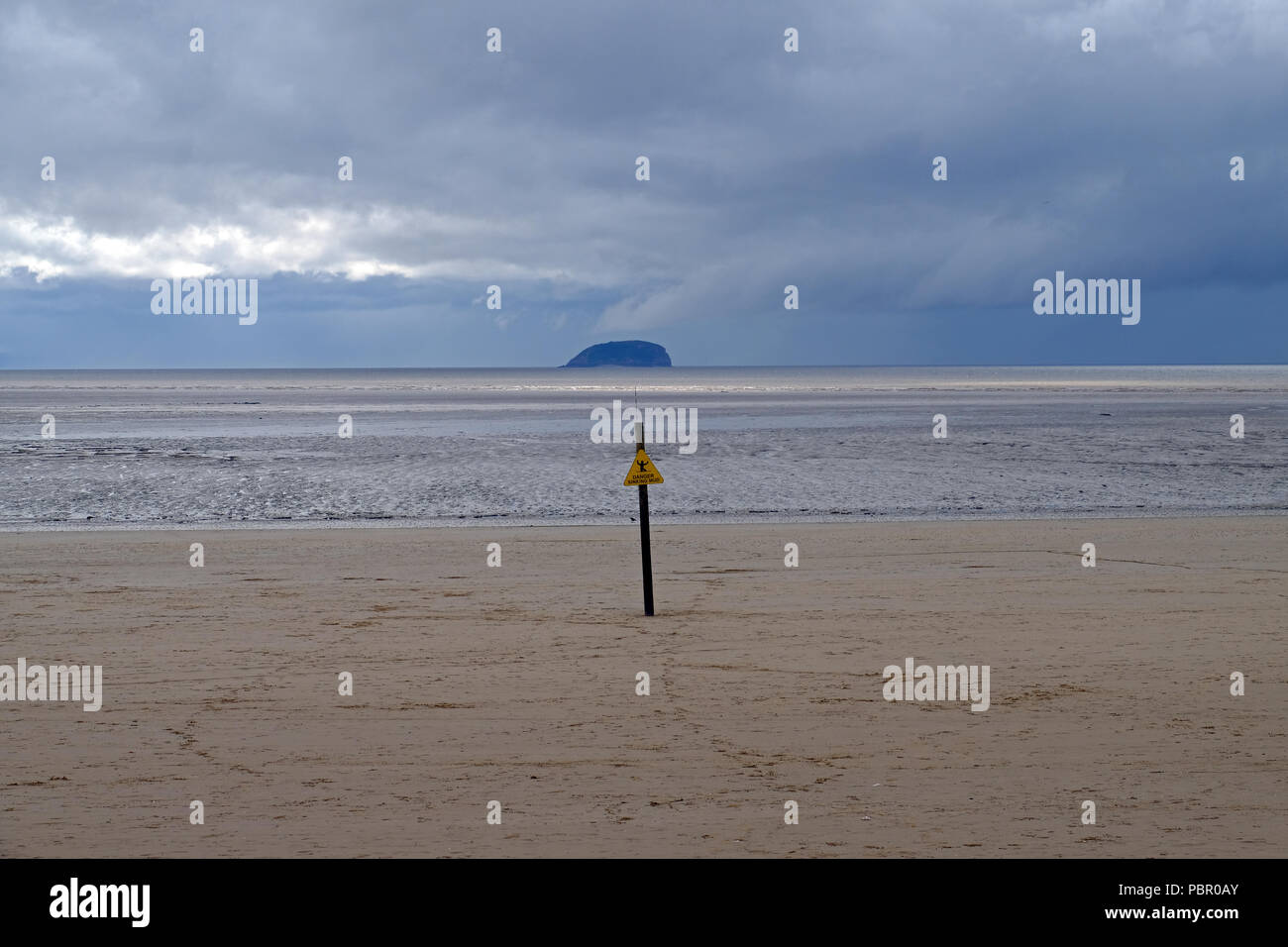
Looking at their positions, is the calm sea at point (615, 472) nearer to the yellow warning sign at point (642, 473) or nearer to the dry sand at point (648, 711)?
the dry sand at point (648, 711)

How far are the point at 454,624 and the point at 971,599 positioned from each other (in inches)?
243

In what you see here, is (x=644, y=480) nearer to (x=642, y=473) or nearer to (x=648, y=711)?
(x=642, y=473)

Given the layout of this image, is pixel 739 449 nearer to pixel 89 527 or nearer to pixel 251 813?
pixel 89 527

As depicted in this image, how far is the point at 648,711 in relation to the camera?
29.3ft

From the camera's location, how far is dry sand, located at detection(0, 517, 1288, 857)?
6.49 metres

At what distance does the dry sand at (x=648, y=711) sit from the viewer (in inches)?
256

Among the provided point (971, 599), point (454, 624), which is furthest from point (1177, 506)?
point (454, 624)

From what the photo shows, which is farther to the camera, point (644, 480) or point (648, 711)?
point (644, 480)

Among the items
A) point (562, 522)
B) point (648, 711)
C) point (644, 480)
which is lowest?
point (648, 711)

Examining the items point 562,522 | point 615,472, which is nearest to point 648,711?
point 562,522

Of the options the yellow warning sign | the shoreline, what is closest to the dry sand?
the yellow warning sign

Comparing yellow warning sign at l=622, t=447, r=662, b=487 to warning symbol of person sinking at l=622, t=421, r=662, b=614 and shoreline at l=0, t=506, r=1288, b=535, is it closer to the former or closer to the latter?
warning symbol of person sinking at l=622, t=421, r=662, b=614

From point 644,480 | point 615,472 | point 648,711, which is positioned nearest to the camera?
point 648,711

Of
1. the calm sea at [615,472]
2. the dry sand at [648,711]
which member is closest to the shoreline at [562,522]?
the calm sea at [615,472]
